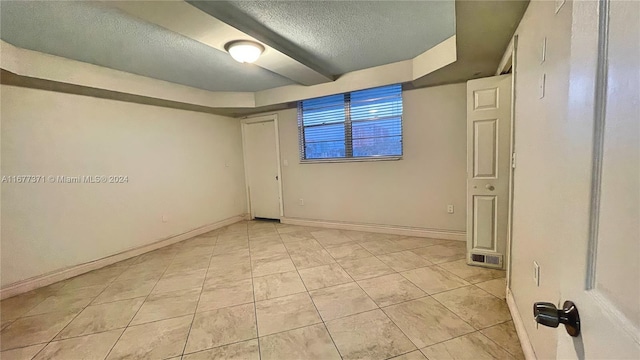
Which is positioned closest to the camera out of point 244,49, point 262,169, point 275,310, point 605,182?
point 605,182

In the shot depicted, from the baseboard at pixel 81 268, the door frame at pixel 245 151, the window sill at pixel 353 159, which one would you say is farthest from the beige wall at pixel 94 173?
the window sill at pixel 353 159

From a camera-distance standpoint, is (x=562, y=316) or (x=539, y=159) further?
(x=539, y=159)

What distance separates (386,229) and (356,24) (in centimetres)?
283

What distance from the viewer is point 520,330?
1.67 m

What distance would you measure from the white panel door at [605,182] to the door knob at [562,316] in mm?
15

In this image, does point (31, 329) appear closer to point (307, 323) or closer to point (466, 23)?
point (307, 323)

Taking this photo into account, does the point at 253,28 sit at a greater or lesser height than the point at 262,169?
greater

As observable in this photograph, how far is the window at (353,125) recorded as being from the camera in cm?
380

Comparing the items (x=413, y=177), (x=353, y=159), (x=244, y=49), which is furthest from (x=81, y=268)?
(x=413, y=177)

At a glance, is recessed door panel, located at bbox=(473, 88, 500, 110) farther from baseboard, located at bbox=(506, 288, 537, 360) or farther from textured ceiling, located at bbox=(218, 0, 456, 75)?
baseboard, located at bbox=(506, 288, 537, 360)

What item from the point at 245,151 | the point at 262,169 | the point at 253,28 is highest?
the point at 253,28

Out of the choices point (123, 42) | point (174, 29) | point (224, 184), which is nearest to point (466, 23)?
point (174, 29)

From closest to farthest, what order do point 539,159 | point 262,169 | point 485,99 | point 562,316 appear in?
point 562,316 < point 539,159 < point 485,99 < point 262,169

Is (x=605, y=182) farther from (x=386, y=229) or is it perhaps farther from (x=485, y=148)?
(x=386, y=229)
